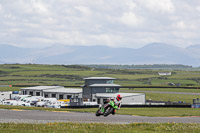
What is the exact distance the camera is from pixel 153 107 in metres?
63.1

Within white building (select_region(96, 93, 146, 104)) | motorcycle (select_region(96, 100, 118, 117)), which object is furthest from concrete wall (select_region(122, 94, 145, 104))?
motorcycle (select_region(96, 100, 118, 117))

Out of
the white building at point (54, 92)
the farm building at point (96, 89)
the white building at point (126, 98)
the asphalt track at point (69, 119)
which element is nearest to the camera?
the asphalt track at point (69, 119)

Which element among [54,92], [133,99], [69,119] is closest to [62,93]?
[54,92]

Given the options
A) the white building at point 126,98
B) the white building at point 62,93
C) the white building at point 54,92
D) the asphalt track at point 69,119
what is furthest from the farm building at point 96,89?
the asphalt track at point 69,119

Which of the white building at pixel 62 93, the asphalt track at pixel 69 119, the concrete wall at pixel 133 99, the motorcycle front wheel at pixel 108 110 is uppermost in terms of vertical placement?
the white building at pixel 62 93

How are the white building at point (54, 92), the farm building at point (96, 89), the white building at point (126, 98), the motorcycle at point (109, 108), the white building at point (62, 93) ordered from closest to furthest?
the motorcycle at point (109, 108)
the white building at point (126, 98)
the farm building at point (96, 89)
the white building at point (62, 93)
the white building at point (54, 92)

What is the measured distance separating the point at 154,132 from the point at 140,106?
134 ft

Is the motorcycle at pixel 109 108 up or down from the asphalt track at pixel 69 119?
up

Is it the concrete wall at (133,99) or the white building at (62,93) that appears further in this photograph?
the white building at (62,93)

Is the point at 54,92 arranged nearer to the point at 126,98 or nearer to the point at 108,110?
the point at 126,98

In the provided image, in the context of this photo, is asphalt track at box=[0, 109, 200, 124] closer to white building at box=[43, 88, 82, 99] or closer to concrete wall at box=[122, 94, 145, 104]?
concrete wall at box=[122, 94, 145, 104]

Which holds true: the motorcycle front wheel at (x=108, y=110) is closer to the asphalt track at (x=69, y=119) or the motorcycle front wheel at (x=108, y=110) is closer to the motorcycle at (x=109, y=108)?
the motorcycle at (x=109, y=108)

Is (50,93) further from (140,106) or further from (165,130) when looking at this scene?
(165,130)

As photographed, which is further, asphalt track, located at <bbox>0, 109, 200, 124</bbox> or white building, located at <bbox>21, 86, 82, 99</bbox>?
white building, located at <bbox>21, 86, 82, 99</bbox>
